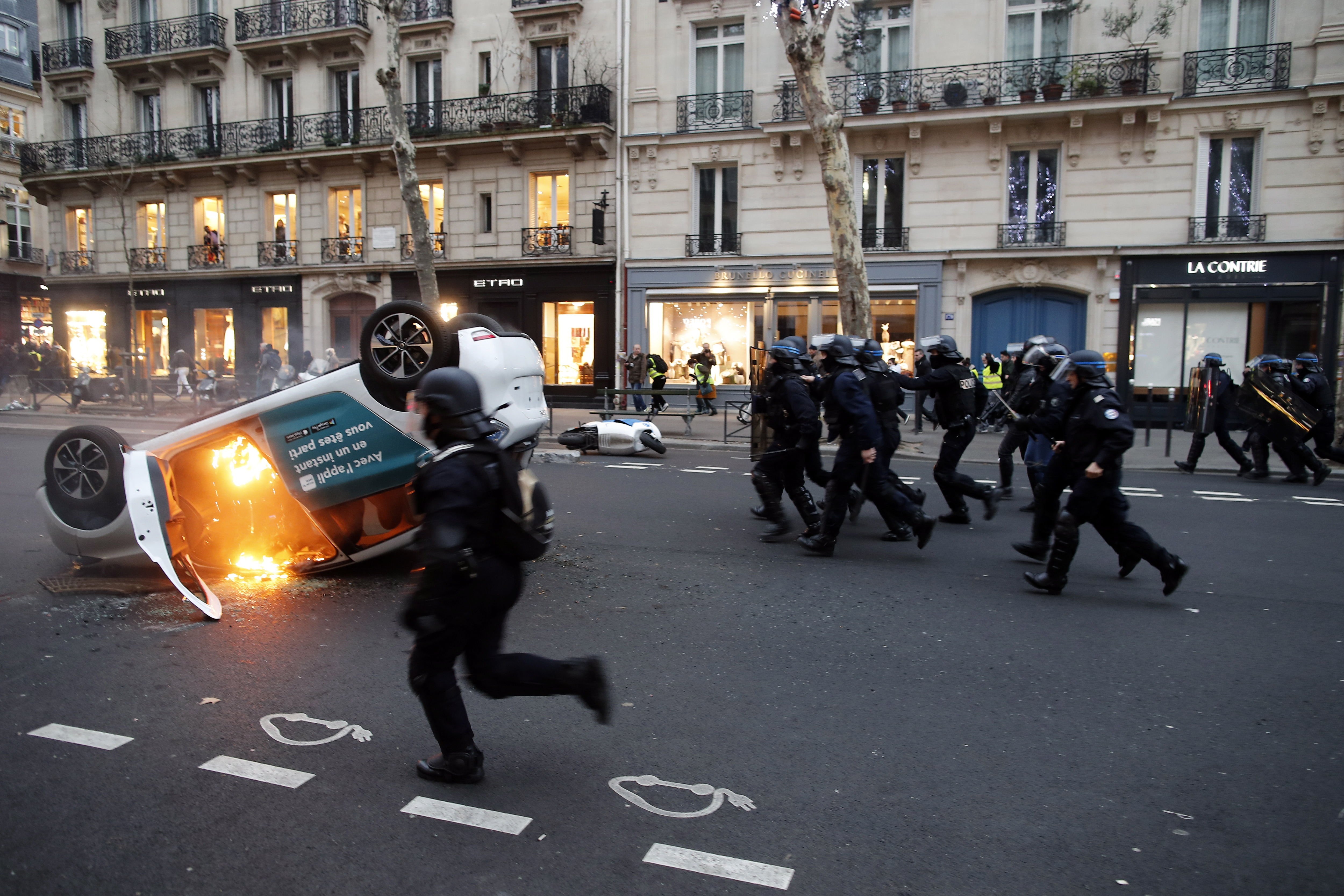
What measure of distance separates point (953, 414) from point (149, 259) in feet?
92.6

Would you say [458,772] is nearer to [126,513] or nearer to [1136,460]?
[126,513]

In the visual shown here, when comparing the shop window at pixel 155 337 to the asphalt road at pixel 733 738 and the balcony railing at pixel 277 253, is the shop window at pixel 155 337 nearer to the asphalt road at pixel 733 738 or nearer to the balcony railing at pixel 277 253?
the balcony railing at pixel 277 253

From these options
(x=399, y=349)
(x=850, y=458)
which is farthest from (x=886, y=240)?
(x=399, y=349)

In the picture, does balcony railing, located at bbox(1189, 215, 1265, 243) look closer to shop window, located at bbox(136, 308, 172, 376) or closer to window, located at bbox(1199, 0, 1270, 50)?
window, located at bbox(1199, 0, 1270, 50)

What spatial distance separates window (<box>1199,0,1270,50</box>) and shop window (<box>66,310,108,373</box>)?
3172 centimetres

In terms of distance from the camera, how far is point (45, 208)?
37.3m

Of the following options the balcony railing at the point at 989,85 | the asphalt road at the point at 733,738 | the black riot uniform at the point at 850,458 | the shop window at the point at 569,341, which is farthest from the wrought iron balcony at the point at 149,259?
the black riot uniform at the point at 850,458

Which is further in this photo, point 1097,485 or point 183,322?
point 183,322

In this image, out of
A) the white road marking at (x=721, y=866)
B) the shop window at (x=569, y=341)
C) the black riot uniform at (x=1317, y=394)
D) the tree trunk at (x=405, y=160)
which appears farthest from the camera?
the shop window at (x=569, y=341)

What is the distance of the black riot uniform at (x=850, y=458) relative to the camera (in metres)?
7.00

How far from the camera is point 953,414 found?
28.1 ft

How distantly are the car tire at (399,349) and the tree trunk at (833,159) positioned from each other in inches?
412

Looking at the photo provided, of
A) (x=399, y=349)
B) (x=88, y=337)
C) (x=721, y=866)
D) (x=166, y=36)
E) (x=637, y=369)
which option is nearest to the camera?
(x=721, y=866)

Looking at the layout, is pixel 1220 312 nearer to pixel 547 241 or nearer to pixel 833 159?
pixel 833 159
